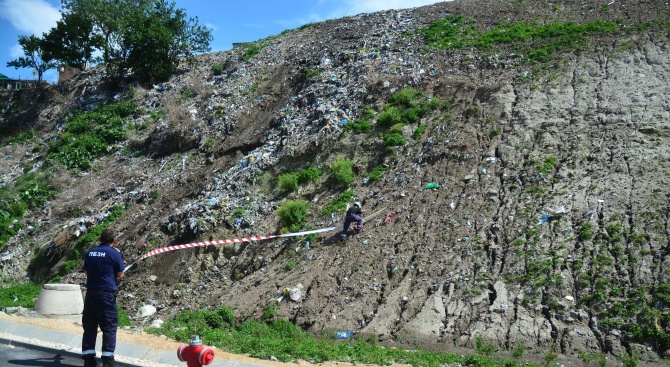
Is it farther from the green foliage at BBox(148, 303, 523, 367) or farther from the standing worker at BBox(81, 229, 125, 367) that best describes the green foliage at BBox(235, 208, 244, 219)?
the standing worker at BBox(81, 229, 125, 367)

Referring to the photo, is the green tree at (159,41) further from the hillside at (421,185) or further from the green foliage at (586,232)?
the green foliage at (586,232)

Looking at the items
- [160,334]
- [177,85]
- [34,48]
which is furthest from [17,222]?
[34,48]

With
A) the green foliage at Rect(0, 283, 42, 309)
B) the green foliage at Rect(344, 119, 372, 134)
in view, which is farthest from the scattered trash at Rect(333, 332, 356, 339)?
the green foliage at Rect(344, 119, 372, 134)

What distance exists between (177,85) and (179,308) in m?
13.0

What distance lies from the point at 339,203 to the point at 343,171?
1008 mm

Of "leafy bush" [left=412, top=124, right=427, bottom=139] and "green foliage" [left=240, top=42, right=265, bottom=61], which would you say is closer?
"leafy bush" [left=412, top=124, right=427, bottom=139]

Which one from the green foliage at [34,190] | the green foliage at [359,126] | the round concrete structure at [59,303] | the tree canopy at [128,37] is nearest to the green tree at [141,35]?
the tree canopy at [128,37]

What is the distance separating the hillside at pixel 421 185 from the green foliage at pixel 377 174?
0.05m

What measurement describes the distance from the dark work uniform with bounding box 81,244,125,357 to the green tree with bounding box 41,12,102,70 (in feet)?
74.1

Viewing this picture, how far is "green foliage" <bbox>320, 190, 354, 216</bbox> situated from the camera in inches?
522

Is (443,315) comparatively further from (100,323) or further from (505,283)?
(100,323)

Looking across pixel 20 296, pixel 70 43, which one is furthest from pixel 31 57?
pixel 20 296

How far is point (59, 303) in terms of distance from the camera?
31.1 feet

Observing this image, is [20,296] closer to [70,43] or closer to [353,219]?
[353,219]
